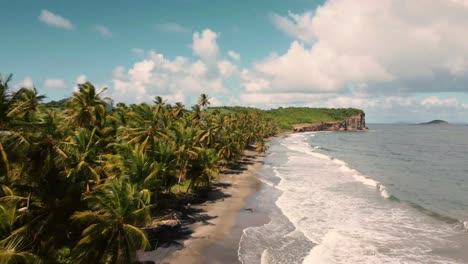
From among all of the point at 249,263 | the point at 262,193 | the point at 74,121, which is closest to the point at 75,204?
the point at 249,263

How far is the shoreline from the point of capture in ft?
92.0

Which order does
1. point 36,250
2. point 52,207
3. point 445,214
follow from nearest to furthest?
point 36,250 → point 52,207 → point 445,214

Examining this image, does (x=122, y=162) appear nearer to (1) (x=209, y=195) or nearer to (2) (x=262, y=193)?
(1) (x=209, y=195)

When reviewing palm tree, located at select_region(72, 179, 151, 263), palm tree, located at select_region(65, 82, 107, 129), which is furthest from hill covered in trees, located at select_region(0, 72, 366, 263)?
palm tree, located at select_region(65, 82, 107, 129)

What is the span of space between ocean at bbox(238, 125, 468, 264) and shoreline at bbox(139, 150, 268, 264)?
1.51m

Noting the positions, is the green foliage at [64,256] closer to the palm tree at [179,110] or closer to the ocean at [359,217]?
the ocean at [359,217]

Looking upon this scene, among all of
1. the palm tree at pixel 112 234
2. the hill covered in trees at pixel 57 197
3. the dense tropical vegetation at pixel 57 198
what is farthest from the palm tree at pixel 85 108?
the palm tree at pixel 112 234

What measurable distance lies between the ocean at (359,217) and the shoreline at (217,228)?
1.51 meters

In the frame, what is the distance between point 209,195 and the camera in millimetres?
47875

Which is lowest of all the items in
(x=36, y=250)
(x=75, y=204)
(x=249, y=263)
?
(x=249, y=263)

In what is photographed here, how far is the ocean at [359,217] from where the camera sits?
29.9 m

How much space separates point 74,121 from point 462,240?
43593 mm

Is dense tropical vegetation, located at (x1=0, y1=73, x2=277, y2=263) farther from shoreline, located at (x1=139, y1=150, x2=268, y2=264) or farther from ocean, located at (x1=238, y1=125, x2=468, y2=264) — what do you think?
ocean, located at (x1=238, y1=125, x2=468, y2=264)

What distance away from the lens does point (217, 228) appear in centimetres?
3500
